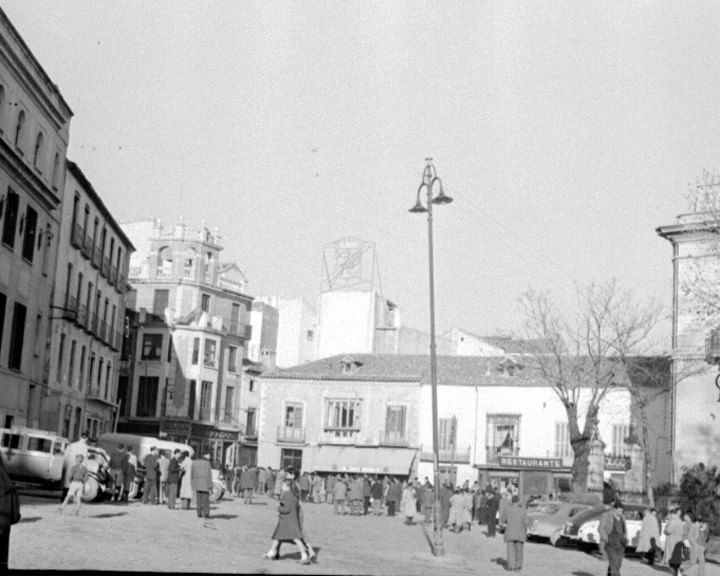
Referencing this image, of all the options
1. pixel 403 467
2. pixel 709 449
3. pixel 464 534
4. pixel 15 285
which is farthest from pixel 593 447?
pixel 15 285

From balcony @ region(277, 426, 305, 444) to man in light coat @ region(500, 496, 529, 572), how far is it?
44.2 metres

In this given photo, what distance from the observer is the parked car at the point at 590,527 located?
30.1 m

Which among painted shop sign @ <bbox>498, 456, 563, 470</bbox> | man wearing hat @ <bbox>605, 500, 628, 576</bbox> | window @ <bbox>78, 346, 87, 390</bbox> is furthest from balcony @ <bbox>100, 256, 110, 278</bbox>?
man wearing hat @ <bbox>605, 500, 628, 576</bbox>

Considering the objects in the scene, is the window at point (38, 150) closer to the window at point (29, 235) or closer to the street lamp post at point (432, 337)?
the window at point (29, 235)

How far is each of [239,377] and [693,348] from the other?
36.8 m

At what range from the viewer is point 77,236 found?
146 feet

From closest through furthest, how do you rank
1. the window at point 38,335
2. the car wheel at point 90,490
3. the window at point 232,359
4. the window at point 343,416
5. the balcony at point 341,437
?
the car wheel at point 90,490
the window at point 38,335
the balcony at point 341,437
the window at point 343,416
the window at point 232,359

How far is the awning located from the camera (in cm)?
6350

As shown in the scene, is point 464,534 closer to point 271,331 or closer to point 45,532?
point 45,532

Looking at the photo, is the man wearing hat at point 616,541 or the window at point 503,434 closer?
the man wearing hat at point 616,541

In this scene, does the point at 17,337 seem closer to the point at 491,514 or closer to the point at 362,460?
the point at 491,514

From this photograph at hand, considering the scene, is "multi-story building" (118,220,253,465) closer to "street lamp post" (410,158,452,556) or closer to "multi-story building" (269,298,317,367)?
"multi-story building" (269,298,317,367)

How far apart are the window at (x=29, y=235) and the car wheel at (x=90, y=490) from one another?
1079 cm

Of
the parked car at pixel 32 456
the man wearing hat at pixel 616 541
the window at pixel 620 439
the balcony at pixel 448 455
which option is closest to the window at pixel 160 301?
the balcony at pixel 448 455
